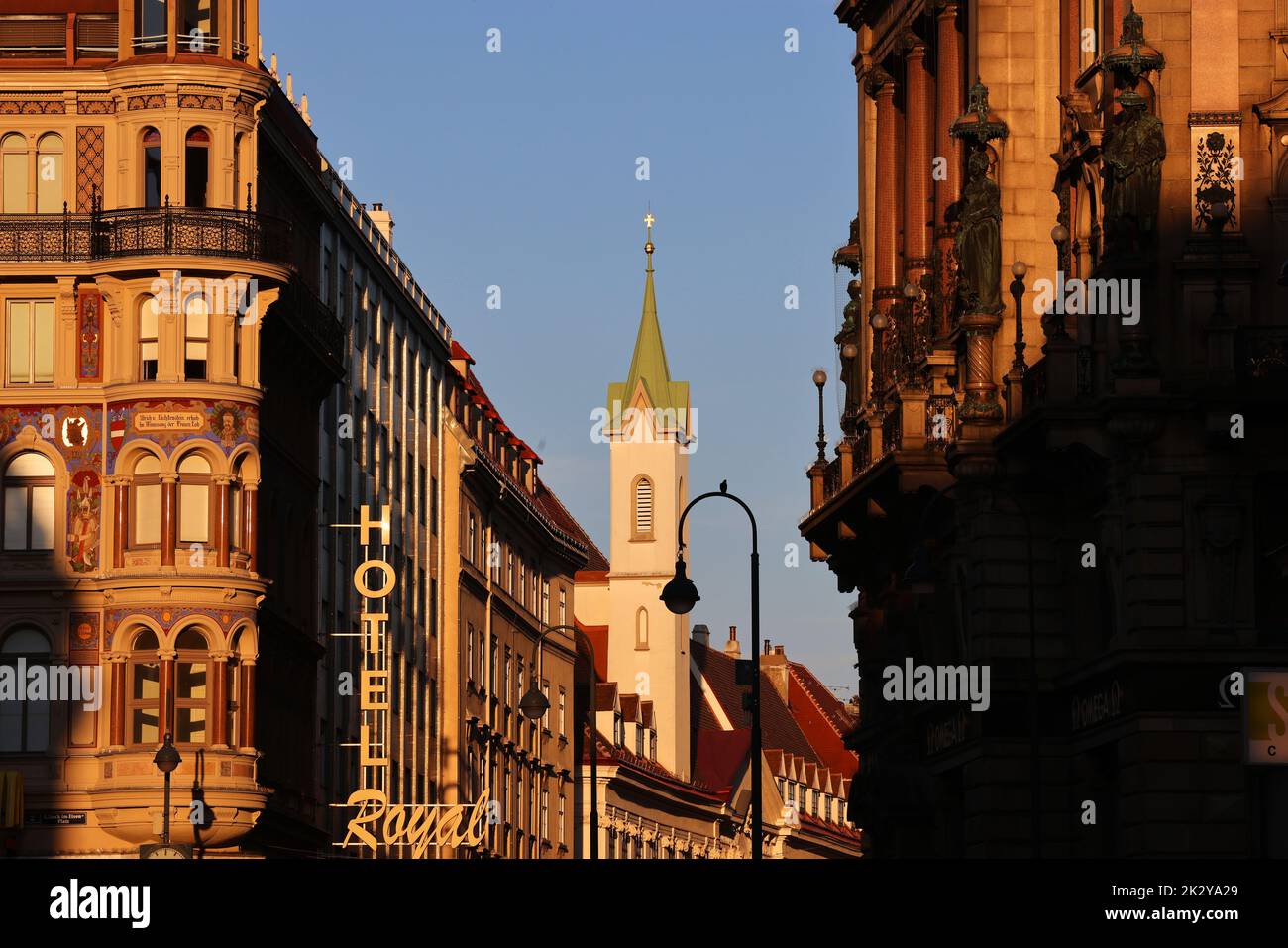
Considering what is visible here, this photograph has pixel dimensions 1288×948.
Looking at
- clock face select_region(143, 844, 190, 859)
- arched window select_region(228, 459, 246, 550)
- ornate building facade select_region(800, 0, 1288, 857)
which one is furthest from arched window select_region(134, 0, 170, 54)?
clock face select_region(143, 844, 190, 859)

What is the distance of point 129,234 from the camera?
7738 centimetres

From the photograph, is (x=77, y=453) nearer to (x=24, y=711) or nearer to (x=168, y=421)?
(x=168, y=421)

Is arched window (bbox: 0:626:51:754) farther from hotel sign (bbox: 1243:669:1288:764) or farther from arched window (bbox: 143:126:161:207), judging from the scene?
hotel sign (bbox: 1243:669:1288:764)

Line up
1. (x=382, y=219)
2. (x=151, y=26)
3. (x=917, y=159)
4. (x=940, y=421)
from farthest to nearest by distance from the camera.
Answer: (x=382, y=219) → (x=151, y=26) → (x=917, y=159) → (x=940, y=421)

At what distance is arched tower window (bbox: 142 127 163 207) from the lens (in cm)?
7844

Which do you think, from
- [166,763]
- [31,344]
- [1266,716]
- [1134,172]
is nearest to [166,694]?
[166,763]

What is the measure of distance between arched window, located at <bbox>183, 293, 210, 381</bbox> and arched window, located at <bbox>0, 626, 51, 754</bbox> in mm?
7566

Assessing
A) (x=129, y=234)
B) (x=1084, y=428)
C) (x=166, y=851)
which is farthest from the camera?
(x=129, y=234)

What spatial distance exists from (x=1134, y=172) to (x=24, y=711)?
35.2 metres

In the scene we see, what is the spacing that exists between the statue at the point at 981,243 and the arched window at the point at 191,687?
80.0 feet

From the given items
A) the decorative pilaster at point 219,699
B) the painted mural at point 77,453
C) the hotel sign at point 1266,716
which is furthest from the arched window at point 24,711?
the hotel sign at point 1266,716

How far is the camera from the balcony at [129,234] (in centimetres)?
7738
